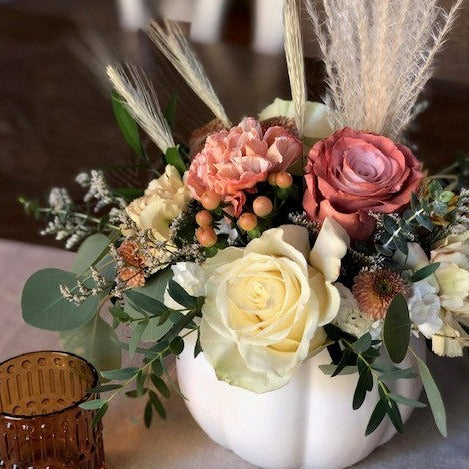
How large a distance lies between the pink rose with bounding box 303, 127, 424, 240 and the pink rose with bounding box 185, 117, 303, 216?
0.03 metres

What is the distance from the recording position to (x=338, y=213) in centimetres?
61

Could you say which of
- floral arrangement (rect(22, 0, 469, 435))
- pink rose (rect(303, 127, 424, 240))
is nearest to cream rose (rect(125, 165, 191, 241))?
floral arrangement (rect(22, 0, 469, 435))

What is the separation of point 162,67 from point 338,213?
0.31m

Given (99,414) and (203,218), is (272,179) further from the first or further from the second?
(99,414)

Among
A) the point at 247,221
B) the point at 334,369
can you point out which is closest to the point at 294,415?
the point at 334,369

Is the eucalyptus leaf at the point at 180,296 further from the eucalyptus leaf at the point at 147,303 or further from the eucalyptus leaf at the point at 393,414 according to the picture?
the eucalyptus leaf at the point at 393,414

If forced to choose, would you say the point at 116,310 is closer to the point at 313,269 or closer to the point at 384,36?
the point at 313,269

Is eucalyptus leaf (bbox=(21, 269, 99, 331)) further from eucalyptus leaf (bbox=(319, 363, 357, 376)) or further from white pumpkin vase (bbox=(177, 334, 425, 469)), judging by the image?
eucalyptus leaf (bbox=(319, 363, 357, 376))

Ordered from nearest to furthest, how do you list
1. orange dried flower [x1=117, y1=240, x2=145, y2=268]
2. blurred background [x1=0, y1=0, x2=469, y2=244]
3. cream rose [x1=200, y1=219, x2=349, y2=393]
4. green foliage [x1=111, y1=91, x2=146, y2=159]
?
cream rose [x1=200, y1=219, x2=349, y2=393], orange dried flower [x1=117, y1=240, x2=145, y2=268], green foliage [x1=111, y1=91, x2=146, y2=159], blurred background [x1=0, y1=0, x2=469, y2=244]

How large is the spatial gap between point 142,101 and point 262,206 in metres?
0.17

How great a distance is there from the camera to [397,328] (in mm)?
569

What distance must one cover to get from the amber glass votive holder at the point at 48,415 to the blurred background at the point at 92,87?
0.27 m

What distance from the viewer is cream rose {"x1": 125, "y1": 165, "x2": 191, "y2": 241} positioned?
2.14 feet

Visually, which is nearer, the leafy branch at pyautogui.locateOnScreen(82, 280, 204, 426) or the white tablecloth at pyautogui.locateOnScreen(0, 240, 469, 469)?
the leafy branch at pyautogui.locateOnScreen(82, 280, 204, 426)
